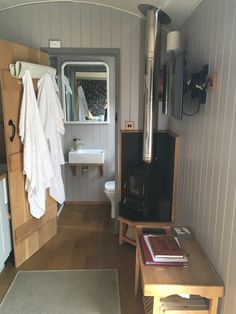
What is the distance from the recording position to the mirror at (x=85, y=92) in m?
3.72

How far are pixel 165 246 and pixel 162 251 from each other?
69 millimetres

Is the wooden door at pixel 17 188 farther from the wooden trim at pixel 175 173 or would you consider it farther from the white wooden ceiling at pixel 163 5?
the wooden trim at pixel 175 173

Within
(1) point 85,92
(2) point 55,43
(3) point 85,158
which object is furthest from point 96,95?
(2) point 55,43

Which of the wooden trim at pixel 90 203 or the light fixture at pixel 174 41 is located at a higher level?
the light fixture at pixel 174 41

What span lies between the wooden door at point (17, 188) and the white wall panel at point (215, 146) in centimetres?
148

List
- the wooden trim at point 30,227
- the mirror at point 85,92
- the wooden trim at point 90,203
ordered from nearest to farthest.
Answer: the wooden trim at point 30,227, the mirror at point 85,92, the wooden trim at point 90,203

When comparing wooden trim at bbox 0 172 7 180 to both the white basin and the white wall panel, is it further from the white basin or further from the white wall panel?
the white wall panel

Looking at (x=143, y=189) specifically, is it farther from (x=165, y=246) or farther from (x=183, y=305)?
(x=183, y=305)

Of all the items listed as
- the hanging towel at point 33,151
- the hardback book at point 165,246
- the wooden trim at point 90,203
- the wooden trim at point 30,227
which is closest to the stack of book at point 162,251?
the hardback book at point 165,246

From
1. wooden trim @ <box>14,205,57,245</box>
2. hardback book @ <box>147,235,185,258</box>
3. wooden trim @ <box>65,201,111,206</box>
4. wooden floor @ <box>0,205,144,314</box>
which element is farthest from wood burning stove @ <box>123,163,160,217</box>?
wooden trim @ <box>65,201,111,206</box>

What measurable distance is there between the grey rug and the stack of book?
66 cm

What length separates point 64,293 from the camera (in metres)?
2.19

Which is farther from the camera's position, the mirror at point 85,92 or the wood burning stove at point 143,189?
the mirror at point 85,92

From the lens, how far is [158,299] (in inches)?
56.9
